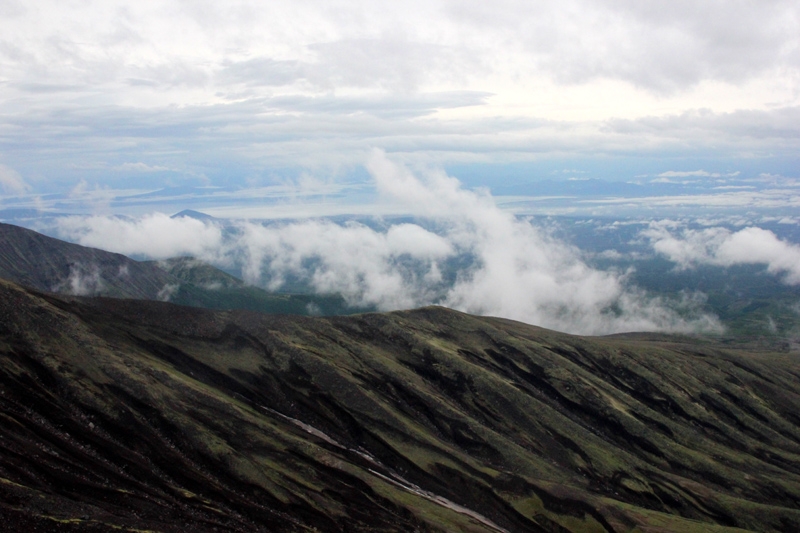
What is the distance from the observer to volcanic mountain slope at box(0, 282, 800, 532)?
9631 cm

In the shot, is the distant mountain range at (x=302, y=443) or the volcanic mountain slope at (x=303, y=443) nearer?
the distant mountain range at (x=302, y=443)

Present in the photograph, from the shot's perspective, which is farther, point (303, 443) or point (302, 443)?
point (303, 443)

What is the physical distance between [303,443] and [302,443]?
0.23 meters

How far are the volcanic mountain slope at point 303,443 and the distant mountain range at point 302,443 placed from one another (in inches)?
18.0

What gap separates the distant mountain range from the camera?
9612 cm

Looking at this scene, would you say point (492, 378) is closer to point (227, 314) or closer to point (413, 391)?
point (413, 391)

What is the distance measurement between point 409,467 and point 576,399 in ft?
270

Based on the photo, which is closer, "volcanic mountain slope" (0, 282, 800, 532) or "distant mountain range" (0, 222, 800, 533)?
"distant mountain range" (0, 222, 800, 533)

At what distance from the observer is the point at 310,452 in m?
126

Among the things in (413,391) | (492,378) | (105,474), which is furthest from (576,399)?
(105,474)

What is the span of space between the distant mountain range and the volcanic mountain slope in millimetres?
458

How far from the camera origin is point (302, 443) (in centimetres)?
12788

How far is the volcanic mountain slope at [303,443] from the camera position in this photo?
9631 centimetres

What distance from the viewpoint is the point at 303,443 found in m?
128
